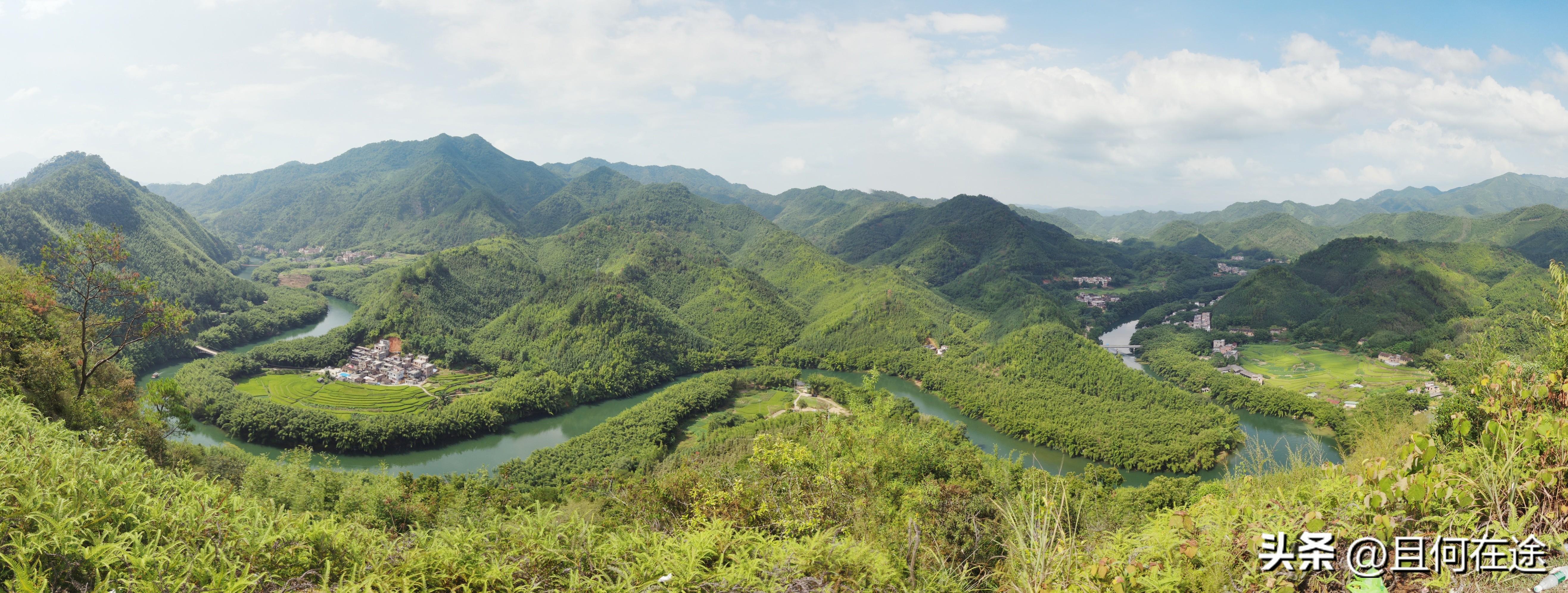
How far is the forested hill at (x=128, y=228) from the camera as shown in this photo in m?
58.3

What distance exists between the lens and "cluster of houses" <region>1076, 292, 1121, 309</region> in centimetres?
7938

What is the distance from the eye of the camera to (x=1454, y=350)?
45906mm

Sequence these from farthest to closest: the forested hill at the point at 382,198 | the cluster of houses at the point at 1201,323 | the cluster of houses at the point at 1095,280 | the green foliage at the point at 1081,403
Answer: the forested hill at the point at 382,198 < the cluster of houses at the point at 1095,280 < the cluster of houses at the point at 1201,323 < the green foliage at the point at 1081,403

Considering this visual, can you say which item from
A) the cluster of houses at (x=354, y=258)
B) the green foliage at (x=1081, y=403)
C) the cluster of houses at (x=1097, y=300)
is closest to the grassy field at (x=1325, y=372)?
the green foliage at (x=1081, y=403)

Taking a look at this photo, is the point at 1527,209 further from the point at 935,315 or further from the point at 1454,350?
the point at 935,315

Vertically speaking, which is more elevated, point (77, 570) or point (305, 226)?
point (305, 226)

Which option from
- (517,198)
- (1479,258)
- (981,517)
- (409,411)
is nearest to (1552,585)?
(981,517)

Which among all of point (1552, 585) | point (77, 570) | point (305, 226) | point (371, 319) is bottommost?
point (371, 319)

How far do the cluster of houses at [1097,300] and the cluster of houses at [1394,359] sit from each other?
2919cm

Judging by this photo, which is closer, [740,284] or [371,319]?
[371,319]

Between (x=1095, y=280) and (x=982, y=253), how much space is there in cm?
1745

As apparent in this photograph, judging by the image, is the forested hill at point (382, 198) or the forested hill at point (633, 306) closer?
the forested hill at point (633, 306)

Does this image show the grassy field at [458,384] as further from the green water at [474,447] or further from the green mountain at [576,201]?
the green mountain at [576,201]

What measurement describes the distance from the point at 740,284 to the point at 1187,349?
45.5m
